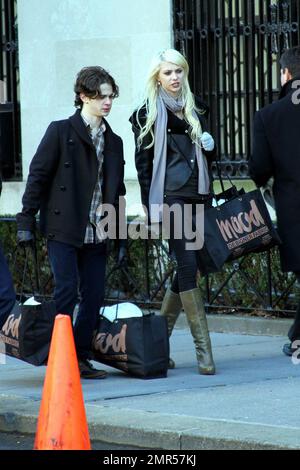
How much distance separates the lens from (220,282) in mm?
11070

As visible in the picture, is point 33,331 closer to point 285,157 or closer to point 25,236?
point 25,236

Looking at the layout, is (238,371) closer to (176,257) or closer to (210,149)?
(176,257)

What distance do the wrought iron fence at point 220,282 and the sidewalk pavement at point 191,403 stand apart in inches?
28.1

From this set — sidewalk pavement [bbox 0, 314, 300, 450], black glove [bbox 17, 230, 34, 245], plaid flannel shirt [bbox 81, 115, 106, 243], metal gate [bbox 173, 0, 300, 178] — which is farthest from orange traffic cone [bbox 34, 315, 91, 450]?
metal gate [bbox 173, 0, 300, 178]

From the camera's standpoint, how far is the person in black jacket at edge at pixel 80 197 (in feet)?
27.2

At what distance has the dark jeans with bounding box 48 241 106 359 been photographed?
833cm

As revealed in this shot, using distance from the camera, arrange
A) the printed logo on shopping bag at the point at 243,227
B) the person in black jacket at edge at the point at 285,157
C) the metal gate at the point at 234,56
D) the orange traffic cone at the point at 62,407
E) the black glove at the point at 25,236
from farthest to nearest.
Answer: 1. the metal gate at the point at 234,56
2. the person in black jacket at edge at the point at 285,157
3. the printed logo on shopping bag at the point at 243,227
4. the black glove at the point at 25,236
5. the orange traffic cone at the point at 62,407

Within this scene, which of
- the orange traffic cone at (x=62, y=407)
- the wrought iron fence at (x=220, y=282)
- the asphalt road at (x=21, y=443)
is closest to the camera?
the orange traffic cone at (x=62, y=407)

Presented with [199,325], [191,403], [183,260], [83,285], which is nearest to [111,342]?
[83,285]

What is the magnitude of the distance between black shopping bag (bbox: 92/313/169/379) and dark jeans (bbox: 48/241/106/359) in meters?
0.15

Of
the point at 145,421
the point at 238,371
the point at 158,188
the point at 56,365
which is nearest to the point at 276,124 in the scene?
the point at 158,188

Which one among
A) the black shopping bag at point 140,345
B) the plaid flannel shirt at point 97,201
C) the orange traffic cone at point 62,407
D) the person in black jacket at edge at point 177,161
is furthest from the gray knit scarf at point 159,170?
the orange traffic cone at point 62,407

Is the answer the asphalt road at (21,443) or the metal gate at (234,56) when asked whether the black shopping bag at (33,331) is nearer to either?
the asphalt road at (21,443)

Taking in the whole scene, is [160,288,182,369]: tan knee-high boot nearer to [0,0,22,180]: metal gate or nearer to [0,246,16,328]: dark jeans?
[0,246,16,328]: dark jeans
